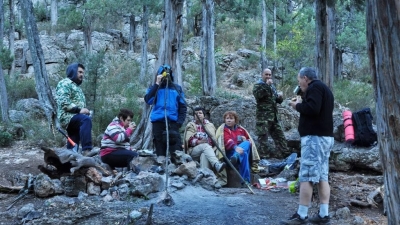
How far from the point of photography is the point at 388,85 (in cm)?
282

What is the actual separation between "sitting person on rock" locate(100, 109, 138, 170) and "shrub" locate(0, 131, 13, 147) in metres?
4.68

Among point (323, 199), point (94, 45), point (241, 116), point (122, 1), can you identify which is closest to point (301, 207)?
point (323, 199)

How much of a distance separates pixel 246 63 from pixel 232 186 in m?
21.3

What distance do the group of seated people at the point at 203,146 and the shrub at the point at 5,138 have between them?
426 centimetres

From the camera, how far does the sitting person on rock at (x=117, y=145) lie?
6.29 metres

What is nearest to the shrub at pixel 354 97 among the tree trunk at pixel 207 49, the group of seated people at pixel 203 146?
the tree trunk at pixel 207 49

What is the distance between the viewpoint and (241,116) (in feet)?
34.8

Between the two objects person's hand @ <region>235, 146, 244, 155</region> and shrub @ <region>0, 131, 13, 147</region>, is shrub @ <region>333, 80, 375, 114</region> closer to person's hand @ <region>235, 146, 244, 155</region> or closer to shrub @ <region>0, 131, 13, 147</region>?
person's hand @ <region>235, 146, 244, 155</region>

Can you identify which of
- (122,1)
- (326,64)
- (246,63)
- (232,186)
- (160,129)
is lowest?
(232,186)

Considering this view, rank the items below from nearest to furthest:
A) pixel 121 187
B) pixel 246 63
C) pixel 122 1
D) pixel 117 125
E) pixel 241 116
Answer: pixel 121 187 < pixel 117 125 < pixel 241 116 < pixel 122 1 < pixel 246 63

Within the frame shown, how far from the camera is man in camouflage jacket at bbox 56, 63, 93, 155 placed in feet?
21.1

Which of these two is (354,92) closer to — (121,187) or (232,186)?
(232,186)

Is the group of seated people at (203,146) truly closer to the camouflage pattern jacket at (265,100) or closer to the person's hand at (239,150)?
the person's hand at (239,150)

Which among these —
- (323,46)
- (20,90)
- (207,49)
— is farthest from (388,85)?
(207,49)
